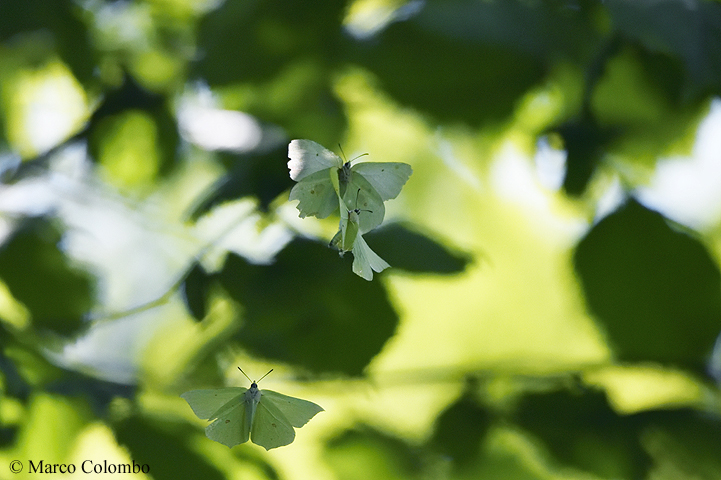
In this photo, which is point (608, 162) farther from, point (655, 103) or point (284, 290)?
point (284, 290)

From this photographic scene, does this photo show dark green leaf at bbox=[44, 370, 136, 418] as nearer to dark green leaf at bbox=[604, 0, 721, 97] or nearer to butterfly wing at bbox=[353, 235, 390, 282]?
butterfly wing at bbox=[353, 235, 390, 282]

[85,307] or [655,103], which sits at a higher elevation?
[655,103]

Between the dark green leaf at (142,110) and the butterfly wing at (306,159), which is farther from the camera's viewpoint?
the dark green leaf at (142,110)

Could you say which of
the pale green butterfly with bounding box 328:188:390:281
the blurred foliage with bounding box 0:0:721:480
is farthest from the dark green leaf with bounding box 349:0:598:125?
the pale green butterfly with bounding box 328:188:390:281

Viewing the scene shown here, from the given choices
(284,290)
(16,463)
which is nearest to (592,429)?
(284,290)

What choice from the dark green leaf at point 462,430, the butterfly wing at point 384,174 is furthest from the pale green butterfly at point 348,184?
the dark green leaf at point 462,430

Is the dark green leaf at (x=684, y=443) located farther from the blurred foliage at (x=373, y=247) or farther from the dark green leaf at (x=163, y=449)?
the dark green leaf at (x=163, y=449)

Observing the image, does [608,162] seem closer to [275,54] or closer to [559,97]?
[559,97]
